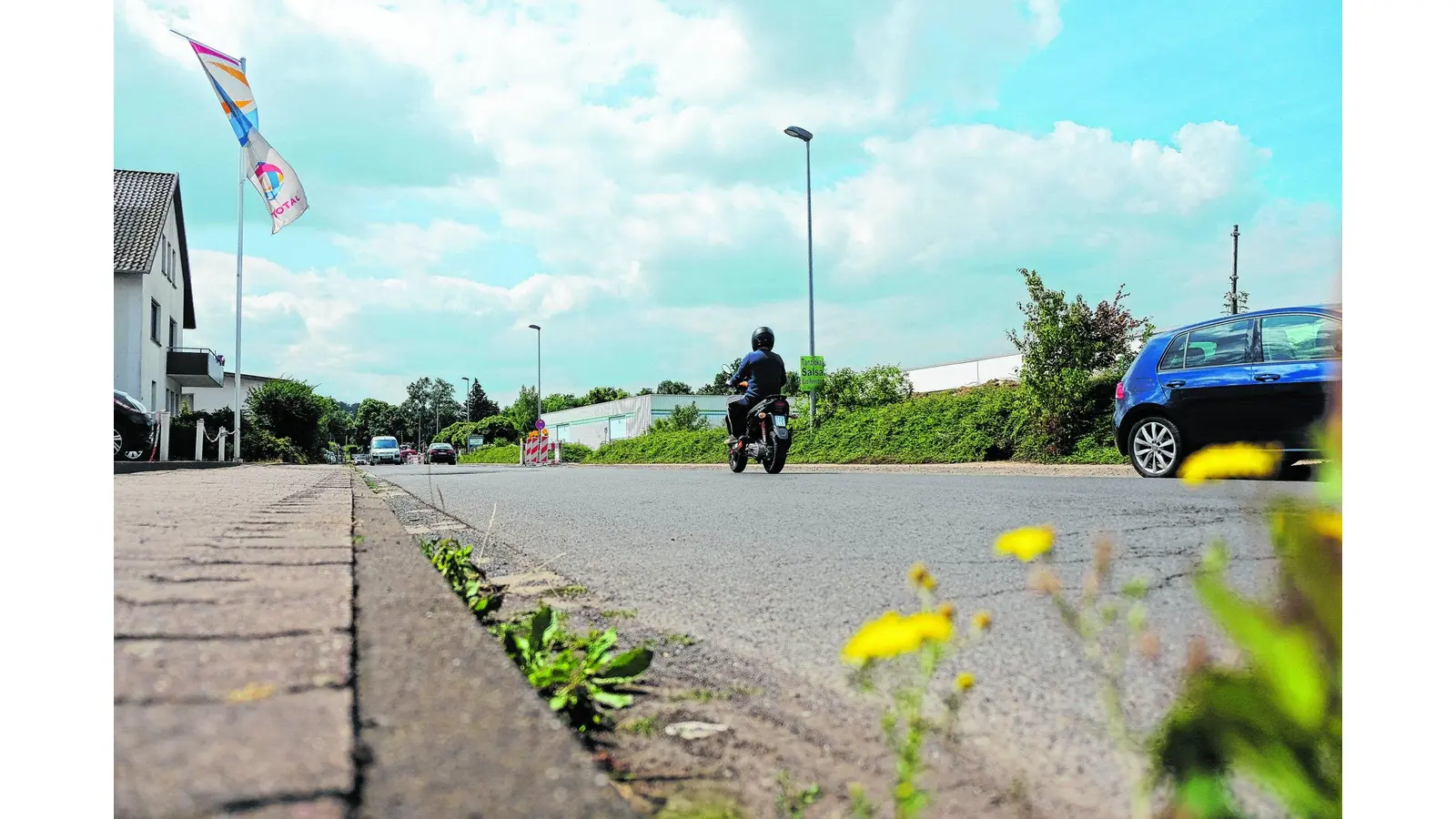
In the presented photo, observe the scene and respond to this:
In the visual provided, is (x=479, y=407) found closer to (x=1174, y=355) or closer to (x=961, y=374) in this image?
(x=961, y=374)

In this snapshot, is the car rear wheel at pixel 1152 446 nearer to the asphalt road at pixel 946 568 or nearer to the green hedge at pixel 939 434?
the asphalt road at pixel 946 568

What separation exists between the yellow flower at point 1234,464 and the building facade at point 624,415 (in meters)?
43.8

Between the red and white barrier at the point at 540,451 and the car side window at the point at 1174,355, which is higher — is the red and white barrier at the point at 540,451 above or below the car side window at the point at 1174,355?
below

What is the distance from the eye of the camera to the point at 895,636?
71 centimetres

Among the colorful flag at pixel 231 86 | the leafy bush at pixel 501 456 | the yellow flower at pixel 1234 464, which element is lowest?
the leafy bush at pixel 501 456

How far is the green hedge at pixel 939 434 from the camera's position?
9.87 meters

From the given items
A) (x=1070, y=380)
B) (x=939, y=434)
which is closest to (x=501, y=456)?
(x=939, y=434)

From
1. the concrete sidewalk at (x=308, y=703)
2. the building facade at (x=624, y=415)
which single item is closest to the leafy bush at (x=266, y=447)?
the concrete sidewalk at (x=308, y=703)

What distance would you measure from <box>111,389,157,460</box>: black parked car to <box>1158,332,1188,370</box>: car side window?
2587 mm

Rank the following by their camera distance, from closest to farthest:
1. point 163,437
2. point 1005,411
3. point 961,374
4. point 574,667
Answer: point 574,667
point 163,437
point 1005,411
point 961,374

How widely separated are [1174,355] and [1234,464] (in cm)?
264

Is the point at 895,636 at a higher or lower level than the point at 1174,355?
lower

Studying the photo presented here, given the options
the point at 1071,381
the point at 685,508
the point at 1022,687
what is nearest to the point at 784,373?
the point at 1071,381
